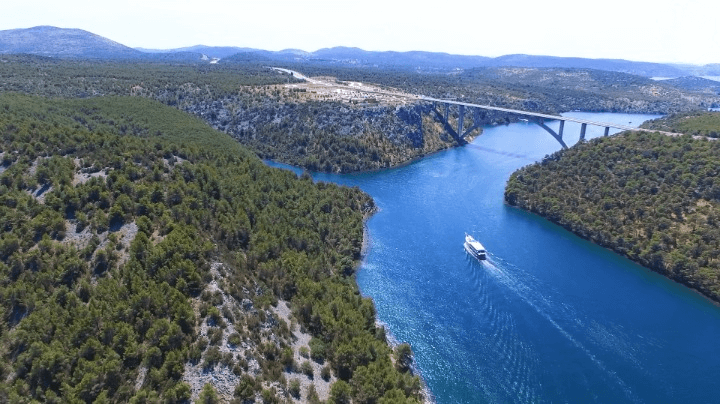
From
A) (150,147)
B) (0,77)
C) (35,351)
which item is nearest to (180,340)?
(35,351)

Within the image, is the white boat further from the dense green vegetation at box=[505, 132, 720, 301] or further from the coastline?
the dense green vegetation at box=[505, 132, 720, 301]

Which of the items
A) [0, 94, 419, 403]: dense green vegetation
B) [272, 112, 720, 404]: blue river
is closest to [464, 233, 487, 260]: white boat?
[272, 112, 720, 404]: blue river

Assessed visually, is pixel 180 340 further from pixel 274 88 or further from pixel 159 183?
pixel 274 88

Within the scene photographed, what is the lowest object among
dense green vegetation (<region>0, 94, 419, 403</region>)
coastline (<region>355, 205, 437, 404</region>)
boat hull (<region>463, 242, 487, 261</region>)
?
coastline (<region>355, 205, 437, 404</region>)

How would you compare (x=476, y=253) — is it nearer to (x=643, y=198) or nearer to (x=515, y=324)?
(x=515, y=324)

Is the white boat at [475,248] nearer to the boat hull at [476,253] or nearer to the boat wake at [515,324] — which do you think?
the boat hull at [476,253]

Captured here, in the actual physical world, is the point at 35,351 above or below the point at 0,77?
below

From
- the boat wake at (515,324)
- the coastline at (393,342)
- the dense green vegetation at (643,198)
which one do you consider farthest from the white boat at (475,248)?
the dense green vegetation at (643,198)
